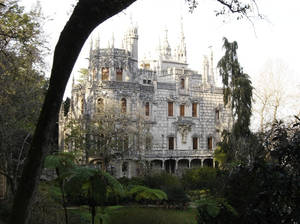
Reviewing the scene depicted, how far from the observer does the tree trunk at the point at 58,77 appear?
4.52 meters

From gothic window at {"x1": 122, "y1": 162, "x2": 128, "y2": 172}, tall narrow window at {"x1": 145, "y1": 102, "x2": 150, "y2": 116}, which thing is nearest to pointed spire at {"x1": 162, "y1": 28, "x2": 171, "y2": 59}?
tall narrow window at {"x1": 145, "y1": 102, "x2": 150, "y2": 116}

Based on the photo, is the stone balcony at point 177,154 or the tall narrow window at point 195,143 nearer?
the stone balcony at point 177,154

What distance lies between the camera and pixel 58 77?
15.0ft

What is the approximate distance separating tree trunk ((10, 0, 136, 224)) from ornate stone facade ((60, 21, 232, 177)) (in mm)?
26679

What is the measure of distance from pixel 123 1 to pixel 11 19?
18.2 ft

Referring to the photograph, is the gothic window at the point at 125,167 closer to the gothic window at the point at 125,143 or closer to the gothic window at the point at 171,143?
the gothic window at the point at 125,143

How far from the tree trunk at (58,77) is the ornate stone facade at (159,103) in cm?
2668

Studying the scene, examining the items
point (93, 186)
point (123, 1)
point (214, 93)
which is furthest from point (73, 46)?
point (214, 93)

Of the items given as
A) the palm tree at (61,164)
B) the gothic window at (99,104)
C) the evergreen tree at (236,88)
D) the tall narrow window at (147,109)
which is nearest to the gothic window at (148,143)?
the tall narrow window at (147,109)

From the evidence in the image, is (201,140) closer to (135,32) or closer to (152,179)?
(135,32)

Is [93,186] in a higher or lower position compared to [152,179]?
higher

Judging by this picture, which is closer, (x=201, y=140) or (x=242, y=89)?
(x=242, y=89)

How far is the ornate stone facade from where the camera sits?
1297 inches

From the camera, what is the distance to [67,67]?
458 cm
